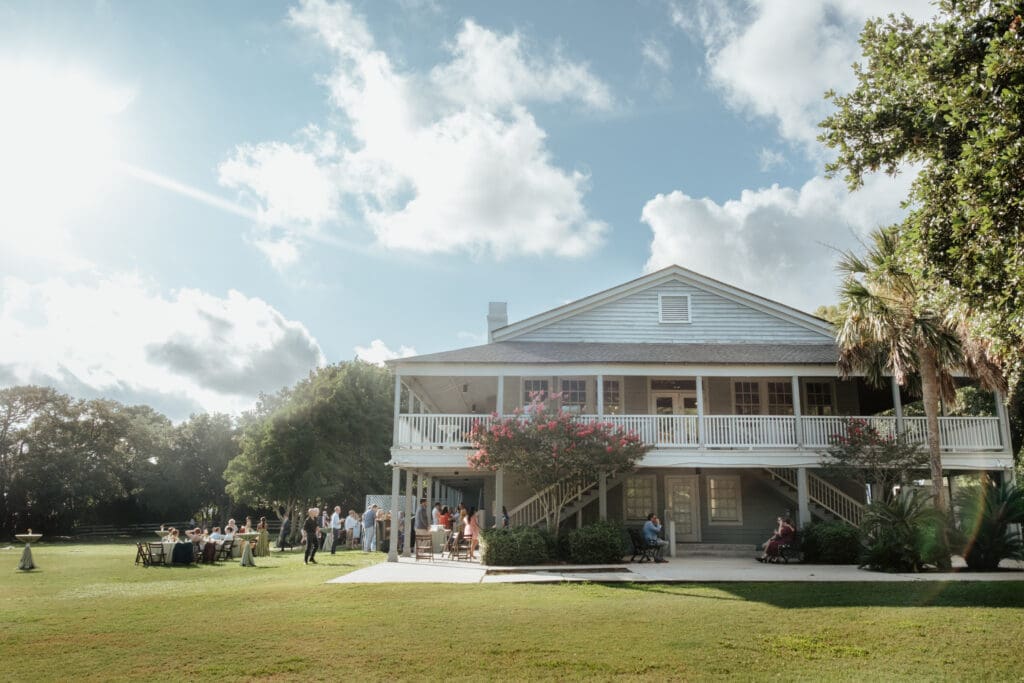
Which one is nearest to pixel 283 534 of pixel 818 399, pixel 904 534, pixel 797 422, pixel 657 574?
pixel 657 574

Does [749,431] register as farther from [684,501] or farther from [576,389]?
[576,389]

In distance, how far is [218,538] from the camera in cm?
2209

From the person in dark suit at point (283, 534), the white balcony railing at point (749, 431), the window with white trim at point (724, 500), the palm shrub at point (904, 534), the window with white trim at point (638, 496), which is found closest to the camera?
the palm shrub at point (904, 534)

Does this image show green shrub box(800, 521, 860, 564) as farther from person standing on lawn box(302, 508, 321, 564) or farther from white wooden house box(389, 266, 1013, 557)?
person standing on lawn box(302, 508, 321, 564)

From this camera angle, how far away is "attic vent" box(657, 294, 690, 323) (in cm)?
2450

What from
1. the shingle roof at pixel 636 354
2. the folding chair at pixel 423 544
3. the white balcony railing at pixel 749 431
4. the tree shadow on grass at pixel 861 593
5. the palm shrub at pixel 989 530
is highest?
the shingle roof at pixel 636 354

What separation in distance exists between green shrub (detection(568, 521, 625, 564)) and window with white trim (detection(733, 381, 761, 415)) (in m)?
7.88

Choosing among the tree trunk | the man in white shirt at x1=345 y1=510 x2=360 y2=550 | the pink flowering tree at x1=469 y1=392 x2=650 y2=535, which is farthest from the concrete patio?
the man in white shirt at x1=345 y1=510 x2=360 y2=550

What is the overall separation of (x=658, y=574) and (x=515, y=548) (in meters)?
3.70

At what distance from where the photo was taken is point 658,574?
51.8 feet

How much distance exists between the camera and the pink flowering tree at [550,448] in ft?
59.1

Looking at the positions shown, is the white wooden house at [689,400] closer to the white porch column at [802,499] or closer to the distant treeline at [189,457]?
the white porch column at [802,499]

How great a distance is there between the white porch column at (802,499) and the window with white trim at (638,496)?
4.67 metres

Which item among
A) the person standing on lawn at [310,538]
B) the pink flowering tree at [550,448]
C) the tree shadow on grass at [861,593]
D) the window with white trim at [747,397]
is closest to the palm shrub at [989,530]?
the tree shadow on grass at [861,593]
